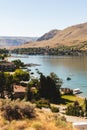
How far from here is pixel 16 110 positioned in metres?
25.1

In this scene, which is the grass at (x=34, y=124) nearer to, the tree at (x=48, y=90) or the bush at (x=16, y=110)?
the bush at (x=16, y=110)

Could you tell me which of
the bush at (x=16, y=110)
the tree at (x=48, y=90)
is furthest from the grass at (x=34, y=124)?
the tree at (x=48, y=90)

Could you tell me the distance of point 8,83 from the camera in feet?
203

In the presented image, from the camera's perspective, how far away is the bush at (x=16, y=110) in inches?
977

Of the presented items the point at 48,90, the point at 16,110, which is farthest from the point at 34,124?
the point at 48,90

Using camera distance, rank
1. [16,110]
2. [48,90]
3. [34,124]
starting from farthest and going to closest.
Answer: [48,90] < [16,110] < [34,124]

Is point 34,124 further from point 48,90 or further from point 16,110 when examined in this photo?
point 48,90

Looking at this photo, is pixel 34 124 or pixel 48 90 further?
pixel 48 90

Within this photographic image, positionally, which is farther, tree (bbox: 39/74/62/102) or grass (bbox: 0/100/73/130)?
tree (bbox: 39/74/62/102)

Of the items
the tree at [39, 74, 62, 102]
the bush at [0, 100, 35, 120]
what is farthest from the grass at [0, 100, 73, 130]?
the tree at [39, 74, 62, 102]

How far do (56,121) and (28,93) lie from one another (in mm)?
37552

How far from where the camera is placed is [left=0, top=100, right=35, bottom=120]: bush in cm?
2483

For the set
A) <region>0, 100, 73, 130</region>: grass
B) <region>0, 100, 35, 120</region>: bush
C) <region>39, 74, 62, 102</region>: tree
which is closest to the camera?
<region>0, 100, 73, 130</region>: grass

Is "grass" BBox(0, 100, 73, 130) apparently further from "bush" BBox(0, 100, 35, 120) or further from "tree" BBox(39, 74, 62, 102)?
"tree" BBox(39, 74, 62, 102)
